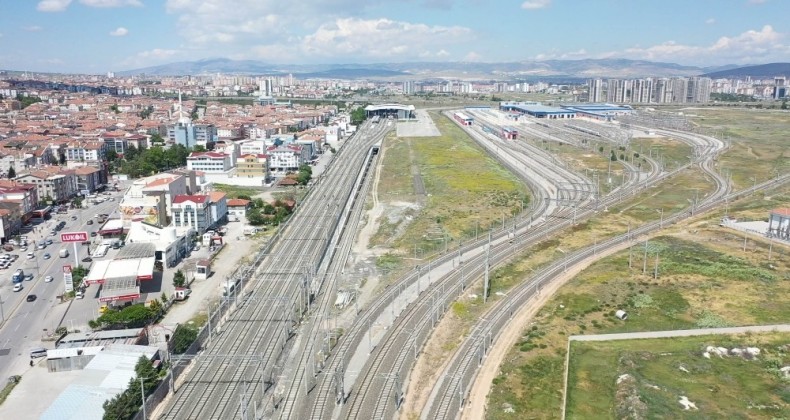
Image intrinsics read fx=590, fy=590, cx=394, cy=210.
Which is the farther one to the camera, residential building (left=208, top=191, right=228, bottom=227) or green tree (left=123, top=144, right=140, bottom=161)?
green tree (left=123, top=144, right=140, bottom=161)

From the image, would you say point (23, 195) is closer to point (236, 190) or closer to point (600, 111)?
point (236, 190)

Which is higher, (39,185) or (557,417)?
(39,185)

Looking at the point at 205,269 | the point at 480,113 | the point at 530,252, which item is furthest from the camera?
the point at 480,113

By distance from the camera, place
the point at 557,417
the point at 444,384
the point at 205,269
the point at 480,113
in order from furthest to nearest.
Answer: the point at 480,113, the point at 205,269, the point at 444,384, the point at 557,417

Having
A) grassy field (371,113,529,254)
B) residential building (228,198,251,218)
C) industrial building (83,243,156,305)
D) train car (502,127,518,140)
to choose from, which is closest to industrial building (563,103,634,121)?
train car (502,127,518,140)

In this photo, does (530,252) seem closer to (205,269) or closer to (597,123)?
(205,269)

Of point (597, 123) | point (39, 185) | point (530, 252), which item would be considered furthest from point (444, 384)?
point (597, 123)

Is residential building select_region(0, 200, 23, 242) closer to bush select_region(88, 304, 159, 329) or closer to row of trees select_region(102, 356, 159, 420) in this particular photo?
bush select_region(88, 304, 159, 329)
